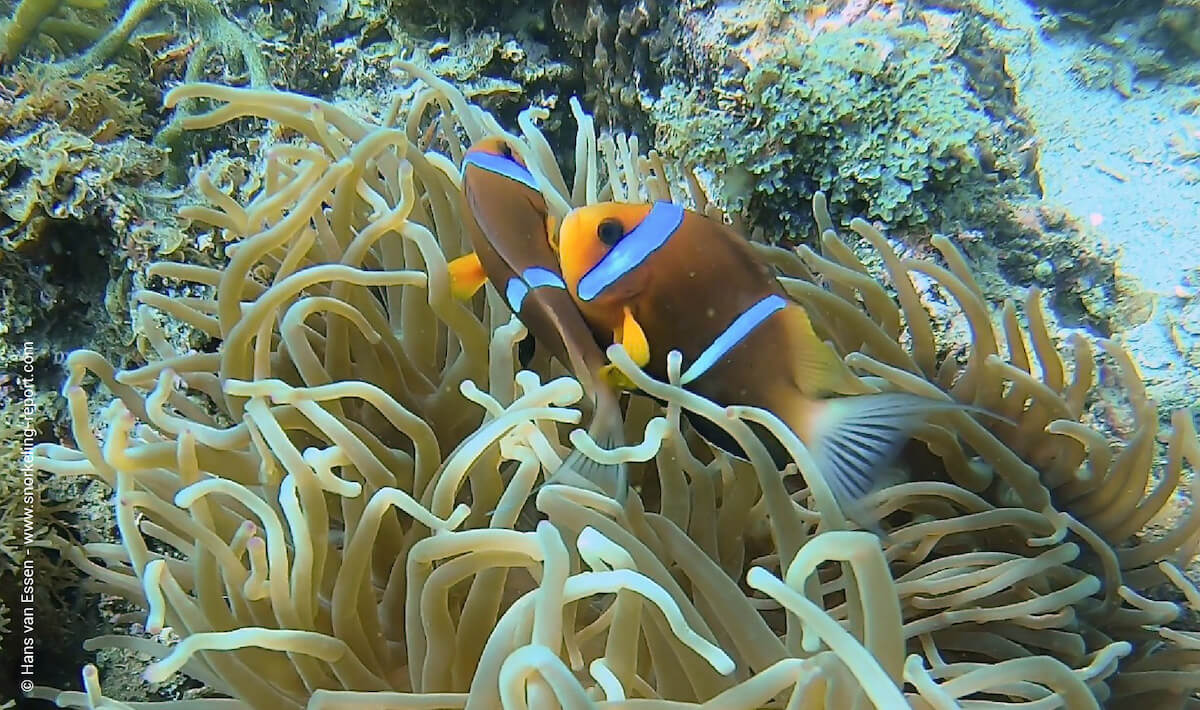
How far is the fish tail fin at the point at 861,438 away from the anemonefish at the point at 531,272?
20 cm

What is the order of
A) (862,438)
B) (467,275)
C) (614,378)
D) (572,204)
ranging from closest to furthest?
(862,438), (614,378), (467,275), (572,204)

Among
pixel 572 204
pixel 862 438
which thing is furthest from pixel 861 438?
pixel 572 204

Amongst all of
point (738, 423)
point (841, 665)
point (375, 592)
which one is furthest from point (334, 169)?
point (841, 665)

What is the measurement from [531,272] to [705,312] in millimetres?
190

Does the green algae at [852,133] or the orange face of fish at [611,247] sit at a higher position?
the green algae at [852,133]

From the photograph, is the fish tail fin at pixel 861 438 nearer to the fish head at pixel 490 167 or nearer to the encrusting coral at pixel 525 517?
the encrusting coral at pixel 525 517

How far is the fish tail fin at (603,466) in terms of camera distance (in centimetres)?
82

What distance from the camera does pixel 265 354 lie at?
3.16 feet

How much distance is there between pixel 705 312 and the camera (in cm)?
85

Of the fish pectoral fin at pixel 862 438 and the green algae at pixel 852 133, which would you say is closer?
the fish pectoral fin at pixel 862 438

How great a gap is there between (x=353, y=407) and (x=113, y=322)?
626 millimetres

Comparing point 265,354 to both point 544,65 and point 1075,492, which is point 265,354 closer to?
point 1075,492

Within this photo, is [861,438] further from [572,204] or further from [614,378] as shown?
[572,204]

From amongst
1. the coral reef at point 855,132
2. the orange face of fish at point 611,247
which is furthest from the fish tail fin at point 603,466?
the coral reef at point 855,132
